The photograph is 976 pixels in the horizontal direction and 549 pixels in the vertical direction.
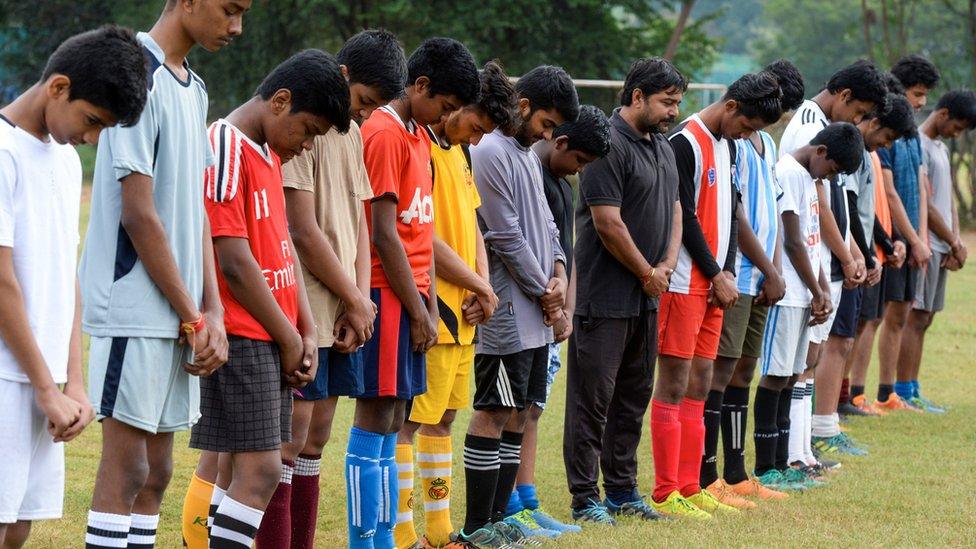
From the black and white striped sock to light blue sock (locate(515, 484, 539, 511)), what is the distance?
2237mm

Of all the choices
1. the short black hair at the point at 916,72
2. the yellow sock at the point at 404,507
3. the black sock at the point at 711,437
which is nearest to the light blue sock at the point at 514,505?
the yellow sock at the point at 404,507

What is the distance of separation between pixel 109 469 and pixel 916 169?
7.40m

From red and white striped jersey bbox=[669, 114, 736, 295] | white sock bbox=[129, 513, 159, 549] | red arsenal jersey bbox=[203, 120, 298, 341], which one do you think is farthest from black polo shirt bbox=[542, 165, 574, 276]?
white sock bbox=[129, 513, 159, 549]

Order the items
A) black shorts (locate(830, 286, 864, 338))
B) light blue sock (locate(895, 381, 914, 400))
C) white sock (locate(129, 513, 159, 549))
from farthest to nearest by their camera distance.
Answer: light blue sock (locate(895, 381, 914, 400))
black shorts (locate(830, 286, 864, 338))
white sock (locate(129, 513, 159, 549))

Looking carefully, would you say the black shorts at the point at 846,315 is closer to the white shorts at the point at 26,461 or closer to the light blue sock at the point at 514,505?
the light blue sock at the point at 514,505

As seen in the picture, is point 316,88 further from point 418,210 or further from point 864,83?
point 864,83

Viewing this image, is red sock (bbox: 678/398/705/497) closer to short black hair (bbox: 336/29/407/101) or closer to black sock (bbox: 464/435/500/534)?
black sock (bbox: 464/435/500/534)

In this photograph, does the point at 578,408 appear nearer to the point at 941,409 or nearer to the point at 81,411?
the point at 81,411

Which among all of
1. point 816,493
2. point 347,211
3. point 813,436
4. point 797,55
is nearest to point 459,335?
point 347,211

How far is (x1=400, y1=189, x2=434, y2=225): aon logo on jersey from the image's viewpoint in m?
5.05

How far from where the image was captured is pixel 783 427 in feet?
24.8

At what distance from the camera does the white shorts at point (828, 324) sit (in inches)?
302

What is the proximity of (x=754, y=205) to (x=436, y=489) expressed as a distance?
2.41 m

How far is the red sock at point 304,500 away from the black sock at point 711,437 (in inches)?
104
